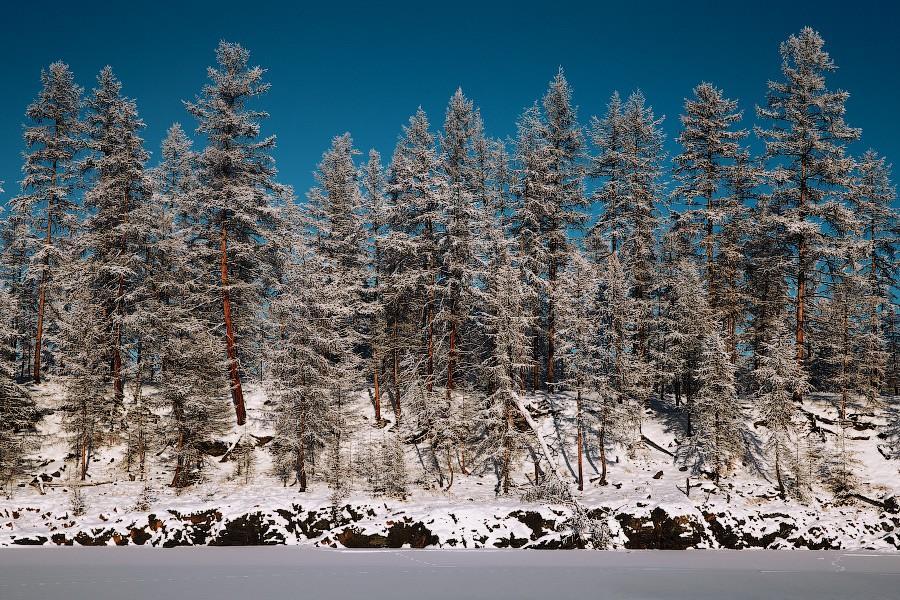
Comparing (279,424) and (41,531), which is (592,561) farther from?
(41,531)

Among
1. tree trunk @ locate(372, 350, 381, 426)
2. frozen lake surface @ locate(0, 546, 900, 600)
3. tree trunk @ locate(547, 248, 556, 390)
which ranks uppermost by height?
tree trunk @ locate(547, 248, 556, 390)

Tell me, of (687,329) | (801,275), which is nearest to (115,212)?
(687,329)

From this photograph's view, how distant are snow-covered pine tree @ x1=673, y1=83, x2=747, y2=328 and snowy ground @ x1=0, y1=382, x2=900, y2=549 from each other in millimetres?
10342

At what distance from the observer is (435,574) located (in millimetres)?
13227

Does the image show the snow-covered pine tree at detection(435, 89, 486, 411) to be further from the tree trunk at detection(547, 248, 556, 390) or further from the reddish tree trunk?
the reddish tree trunk

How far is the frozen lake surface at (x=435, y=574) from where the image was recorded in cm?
1152

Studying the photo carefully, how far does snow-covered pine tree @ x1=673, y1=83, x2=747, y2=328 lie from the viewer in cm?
2675

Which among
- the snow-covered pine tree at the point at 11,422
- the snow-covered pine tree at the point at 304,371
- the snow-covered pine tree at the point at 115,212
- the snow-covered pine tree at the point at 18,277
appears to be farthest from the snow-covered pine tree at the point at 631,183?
the snow-covered pine tree at the point at 18,277

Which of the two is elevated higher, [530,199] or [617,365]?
[530,199]

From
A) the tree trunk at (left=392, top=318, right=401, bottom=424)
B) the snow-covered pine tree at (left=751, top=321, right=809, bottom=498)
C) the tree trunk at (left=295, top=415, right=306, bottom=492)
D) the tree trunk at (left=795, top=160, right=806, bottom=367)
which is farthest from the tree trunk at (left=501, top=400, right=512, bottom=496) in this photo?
the tree trunk at (left=795, top=160, right=806, bottom=367)

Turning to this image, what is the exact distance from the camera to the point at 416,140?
25281 mm

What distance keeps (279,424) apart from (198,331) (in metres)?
6.33

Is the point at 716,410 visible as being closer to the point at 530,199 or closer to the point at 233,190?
the point at 530,199

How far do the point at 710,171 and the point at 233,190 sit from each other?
24.7 metres
